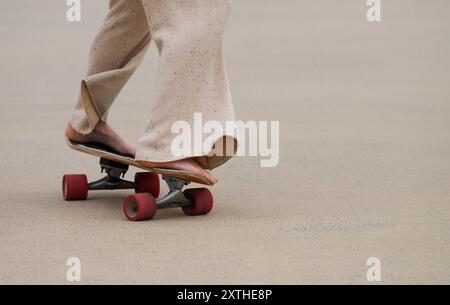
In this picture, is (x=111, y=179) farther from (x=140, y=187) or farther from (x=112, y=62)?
(x=112, y=62)

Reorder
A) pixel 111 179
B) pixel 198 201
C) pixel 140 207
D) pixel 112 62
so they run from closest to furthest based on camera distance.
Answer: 1. pixel 140 207
2. pixel 198 201
3. pixel 112 62
4. pixel 111 179

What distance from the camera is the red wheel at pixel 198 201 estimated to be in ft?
16.9

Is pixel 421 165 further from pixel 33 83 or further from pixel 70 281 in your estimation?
pixel 33 83

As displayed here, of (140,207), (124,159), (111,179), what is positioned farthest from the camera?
(111,179)

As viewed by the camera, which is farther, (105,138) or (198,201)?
(105,138)

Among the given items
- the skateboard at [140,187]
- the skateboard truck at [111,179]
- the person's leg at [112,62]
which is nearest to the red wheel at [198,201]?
the skateboard at [140,187]

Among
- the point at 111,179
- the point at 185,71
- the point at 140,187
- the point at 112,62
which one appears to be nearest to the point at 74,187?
the point at 111,179

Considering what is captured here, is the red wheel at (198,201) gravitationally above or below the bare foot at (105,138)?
below

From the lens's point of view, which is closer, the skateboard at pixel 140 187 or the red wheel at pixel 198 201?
the skateboard at pixel 140 187

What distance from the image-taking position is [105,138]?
5.54 meters

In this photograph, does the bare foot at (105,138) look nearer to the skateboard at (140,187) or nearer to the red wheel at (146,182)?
the skateboard at (140,187)

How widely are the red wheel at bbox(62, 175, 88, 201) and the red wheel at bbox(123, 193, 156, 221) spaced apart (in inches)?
19.8

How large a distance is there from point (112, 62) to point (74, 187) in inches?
21.1

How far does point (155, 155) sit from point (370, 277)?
1237 millimetres
